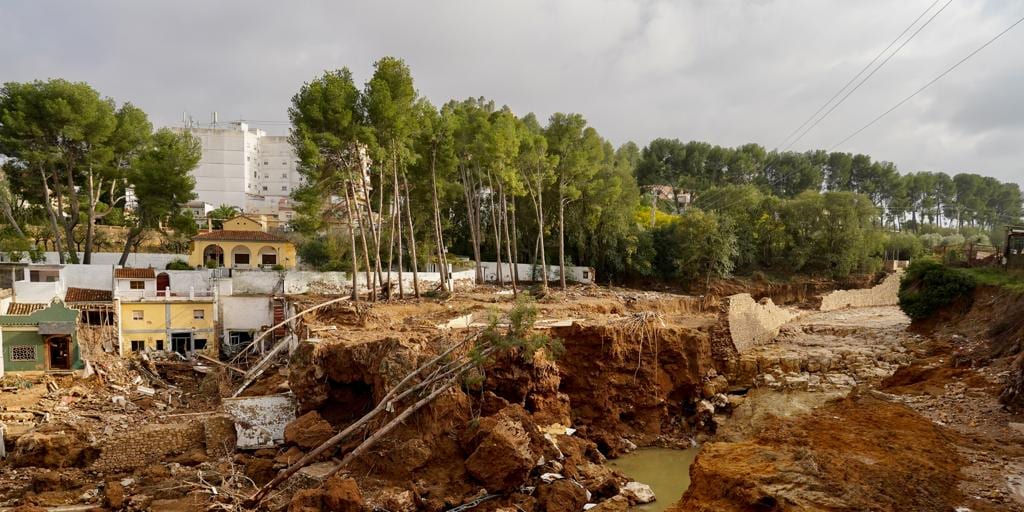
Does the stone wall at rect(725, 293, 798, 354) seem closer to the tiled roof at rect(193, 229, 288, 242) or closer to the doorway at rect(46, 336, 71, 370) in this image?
the doorway at rect(46, 336, 71, 370)

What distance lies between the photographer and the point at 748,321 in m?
19.8

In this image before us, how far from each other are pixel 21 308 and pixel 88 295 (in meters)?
3.38

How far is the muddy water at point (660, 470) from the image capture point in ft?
40.3

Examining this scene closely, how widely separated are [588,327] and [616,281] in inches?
938

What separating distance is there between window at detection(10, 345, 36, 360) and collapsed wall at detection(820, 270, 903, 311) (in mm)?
39366

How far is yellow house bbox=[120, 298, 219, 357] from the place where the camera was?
2356 cm

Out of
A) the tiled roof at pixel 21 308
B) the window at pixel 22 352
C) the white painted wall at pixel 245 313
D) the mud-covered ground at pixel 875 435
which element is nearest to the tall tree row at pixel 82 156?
the tiled roof at pixel 21 308

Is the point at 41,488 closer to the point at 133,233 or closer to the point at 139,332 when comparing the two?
the point at 139,332

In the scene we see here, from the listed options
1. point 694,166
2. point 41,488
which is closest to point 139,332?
point 41,488

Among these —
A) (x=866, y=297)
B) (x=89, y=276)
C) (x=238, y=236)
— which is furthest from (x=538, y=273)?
(x=89, y=276)

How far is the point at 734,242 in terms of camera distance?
125ft

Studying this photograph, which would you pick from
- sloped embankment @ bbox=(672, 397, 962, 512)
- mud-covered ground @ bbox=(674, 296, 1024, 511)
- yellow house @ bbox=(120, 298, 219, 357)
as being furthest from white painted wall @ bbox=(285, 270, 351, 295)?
sloped embankment @ bbox=(672, 397, 962, 512)

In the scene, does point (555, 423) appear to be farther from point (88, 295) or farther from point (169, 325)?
point (88, 295)

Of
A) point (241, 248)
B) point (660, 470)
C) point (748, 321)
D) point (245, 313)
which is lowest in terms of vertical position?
point (660, 470)
